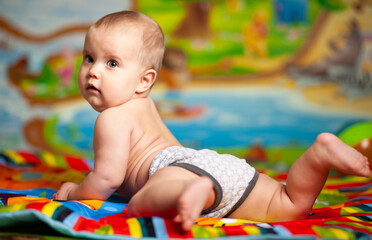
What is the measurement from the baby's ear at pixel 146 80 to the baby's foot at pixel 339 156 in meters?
0.46

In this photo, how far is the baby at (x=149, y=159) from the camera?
2.94 ft

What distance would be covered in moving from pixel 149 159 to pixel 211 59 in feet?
6.34

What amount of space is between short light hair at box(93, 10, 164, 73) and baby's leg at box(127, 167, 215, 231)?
0.31 meters

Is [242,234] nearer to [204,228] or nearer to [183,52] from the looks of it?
[204,228]

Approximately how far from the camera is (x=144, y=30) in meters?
1.08

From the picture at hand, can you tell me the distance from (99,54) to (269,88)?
6.51 ft

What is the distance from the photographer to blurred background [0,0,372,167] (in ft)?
9.38

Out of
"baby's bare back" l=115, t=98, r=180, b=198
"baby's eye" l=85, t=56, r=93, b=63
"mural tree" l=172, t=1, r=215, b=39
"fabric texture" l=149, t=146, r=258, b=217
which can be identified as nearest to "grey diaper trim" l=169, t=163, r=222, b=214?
"fabric texture" l=149, t=146, r=258, b=217

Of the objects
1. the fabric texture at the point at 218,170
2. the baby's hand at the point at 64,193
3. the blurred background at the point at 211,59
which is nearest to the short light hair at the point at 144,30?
the fabric texture at the point at 218,170

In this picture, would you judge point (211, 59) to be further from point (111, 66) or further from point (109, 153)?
point (109, 153)

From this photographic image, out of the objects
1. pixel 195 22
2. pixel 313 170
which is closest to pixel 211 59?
pixel 195 22

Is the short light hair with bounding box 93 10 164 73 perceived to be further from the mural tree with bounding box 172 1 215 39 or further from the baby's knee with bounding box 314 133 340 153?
the mural tree with bounding box 172 1 215 39

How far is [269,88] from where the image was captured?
2891 millimetres

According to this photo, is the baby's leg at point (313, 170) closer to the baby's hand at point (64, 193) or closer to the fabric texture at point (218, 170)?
the fabric texture at point (218, 170)
